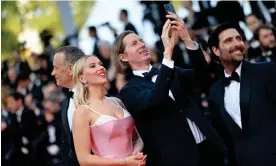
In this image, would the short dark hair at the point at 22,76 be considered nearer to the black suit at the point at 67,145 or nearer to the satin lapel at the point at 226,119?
the black suit at the point at 67,145

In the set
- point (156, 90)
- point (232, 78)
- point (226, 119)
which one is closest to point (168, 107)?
point (156, 90)

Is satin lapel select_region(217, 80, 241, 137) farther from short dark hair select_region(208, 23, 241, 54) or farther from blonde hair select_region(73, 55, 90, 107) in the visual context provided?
blonde hair select_region(73, 55, 90, 107)

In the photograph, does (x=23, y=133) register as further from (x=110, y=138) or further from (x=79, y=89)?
(x=110, y=138)

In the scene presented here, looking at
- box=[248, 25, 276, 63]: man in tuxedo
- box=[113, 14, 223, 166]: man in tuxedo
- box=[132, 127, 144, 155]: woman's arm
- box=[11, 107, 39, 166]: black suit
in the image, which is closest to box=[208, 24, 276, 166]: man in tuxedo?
box=[113, 14, 223, 166]: man in tuxedo

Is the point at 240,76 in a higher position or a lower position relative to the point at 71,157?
higher

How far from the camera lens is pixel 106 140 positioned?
3525 mm

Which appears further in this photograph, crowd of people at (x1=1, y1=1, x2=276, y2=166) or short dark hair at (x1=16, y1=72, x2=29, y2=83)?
short dark hair at (x1=16, y1=72, x2=29, y2=83)

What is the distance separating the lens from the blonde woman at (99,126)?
11.3 feet

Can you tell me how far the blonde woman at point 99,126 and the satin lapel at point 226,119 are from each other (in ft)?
2.44

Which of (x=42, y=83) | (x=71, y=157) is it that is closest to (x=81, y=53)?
(x=71, y=157)

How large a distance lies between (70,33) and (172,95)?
6.78 meters

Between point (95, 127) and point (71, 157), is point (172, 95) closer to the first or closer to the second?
point (95, 127)

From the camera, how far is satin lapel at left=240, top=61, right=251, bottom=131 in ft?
12.5

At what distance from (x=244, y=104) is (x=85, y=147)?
1291 millimetres
